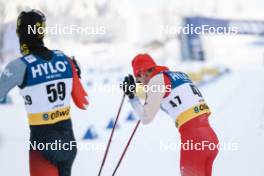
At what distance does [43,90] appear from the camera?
3072 millimetres

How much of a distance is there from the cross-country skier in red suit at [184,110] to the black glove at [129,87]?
100 mm

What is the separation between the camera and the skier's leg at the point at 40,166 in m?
3.11

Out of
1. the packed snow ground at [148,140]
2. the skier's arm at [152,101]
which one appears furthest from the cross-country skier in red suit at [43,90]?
the packed snow ground at [148,140]

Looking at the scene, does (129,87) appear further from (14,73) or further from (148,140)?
(148,140)

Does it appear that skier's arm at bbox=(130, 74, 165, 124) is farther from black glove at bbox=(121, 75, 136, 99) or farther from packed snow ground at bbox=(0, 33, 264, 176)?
packed snow ground at bbox=(0, 33, 264, 176)

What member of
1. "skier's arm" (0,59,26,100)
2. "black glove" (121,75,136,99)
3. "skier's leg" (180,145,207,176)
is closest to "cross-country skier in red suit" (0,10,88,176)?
"skier's arm" (0,59,26,100)

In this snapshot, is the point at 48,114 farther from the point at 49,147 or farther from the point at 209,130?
the point at 209,130

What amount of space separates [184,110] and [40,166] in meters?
1.31

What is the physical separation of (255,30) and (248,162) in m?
22.9

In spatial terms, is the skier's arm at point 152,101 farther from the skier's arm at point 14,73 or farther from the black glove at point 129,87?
the skier's arm at point 14,73

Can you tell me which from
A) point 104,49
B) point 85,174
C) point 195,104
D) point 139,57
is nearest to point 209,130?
point 195,104

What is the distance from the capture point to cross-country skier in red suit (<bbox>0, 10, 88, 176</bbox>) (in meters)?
3.03

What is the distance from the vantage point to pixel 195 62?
2930 cm

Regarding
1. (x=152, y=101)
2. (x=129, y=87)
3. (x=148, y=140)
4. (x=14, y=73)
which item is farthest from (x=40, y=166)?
(x=148, y=140)
